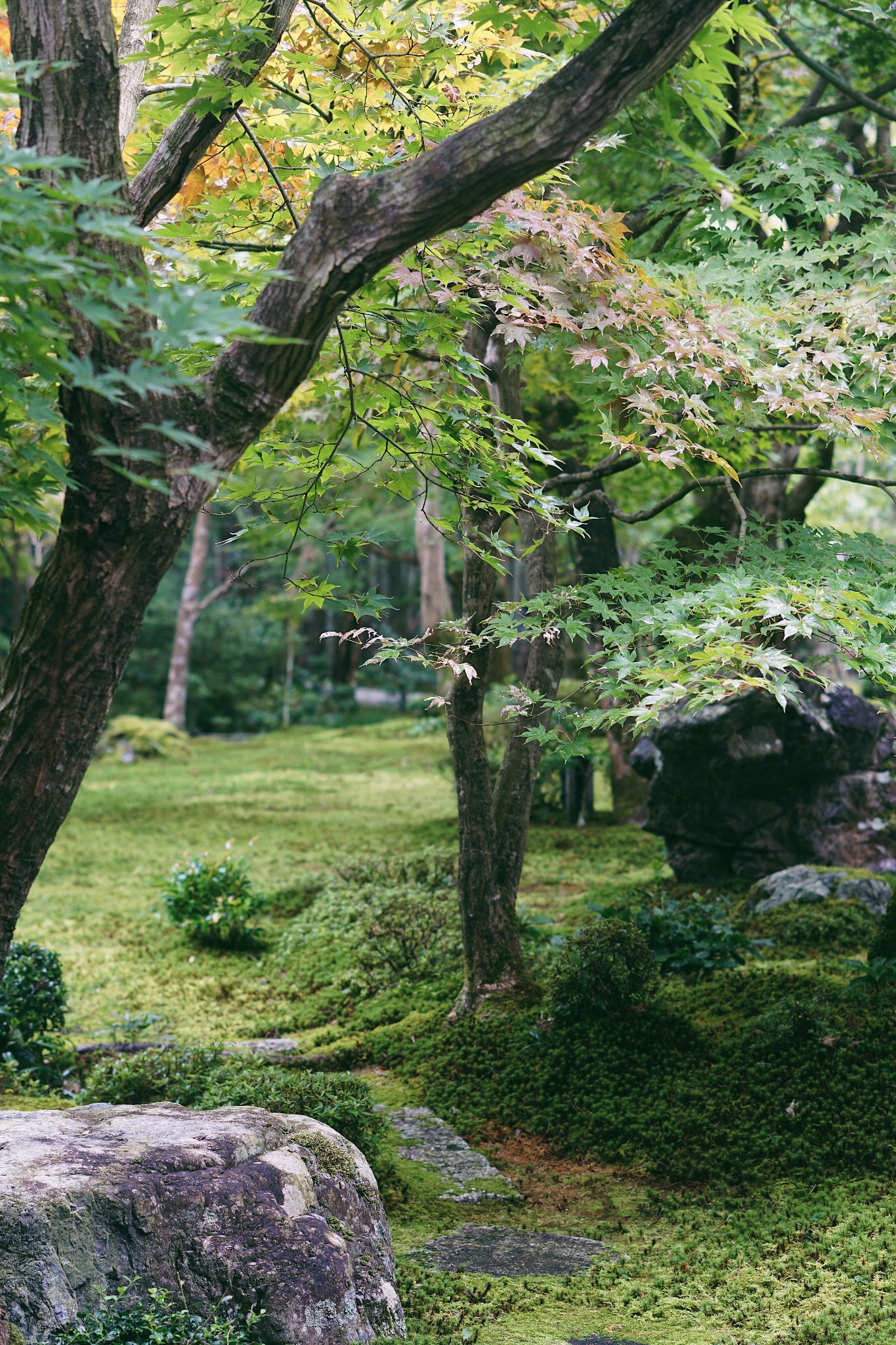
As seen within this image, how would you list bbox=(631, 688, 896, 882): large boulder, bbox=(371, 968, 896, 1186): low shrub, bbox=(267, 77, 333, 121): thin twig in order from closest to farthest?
1. bbox=(267, 77, 333, 121): thin twig
2. bbox=(371, 968, 896, 1186): low shrub
3. bbox=(631, 688, 896, 882): large boulder

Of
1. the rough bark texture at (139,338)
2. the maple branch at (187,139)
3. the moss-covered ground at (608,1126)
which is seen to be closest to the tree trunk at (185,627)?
the moss-covered ground at (608,1126)

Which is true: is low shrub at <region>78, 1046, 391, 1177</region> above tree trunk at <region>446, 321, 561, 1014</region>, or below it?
below

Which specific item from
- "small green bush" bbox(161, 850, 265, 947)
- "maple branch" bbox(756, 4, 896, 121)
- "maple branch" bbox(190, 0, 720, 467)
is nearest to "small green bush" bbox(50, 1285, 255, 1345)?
"maple branch" bbox(190, 0, 720, 467)

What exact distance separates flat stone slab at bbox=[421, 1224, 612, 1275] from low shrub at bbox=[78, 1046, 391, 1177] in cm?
54

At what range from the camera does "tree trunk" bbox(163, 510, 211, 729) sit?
19844 mm

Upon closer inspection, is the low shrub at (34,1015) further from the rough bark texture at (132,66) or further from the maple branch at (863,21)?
the maple branch at (863,21)

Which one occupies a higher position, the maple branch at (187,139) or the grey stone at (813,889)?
the maple branch at (187,139)

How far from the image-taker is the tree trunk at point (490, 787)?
6152 mm

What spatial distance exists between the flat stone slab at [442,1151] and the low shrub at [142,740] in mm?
14193

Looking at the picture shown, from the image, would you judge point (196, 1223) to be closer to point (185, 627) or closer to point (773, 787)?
point (773, 787)

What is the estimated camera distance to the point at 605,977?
5.96 m

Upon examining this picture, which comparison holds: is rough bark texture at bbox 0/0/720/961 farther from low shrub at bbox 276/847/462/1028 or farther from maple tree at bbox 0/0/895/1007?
low shrub at bbox 276/847/462/1028

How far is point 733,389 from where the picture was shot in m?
4.67

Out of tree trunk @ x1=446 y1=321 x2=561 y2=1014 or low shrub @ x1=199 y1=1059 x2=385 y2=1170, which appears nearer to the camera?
low shrub @ x1=199 y1=1059 x2=385 y2=1170
